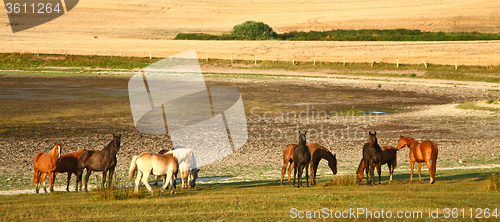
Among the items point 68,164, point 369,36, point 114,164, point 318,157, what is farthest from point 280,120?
point 369,36

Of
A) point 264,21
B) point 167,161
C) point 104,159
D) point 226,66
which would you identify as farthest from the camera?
point 264,21

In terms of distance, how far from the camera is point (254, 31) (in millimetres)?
A: 107812

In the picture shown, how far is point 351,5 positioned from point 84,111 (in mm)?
119153

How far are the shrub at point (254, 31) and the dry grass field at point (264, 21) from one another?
6.92 metres

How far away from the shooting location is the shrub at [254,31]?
106188mm

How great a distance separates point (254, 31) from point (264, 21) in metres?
19.4

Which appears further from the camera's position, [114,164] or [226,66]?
[226,66]

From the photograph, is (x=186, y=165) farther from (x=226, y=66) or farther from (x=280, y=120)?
(x=226, y=66)

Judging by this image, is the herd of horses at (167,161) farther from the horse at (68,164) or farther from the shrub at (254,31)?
the shrub at (254,31)

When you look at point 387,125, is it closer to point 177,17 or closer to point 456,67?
point 456,67

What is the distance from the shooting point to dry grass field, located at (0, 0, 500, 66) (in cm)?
7838

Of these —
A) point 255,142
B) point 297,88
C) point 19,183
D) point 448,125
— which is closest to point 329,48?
point 297,88

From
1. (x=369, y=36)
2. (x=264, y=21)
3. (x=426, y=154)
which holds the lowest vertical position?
(x=426, y=154)

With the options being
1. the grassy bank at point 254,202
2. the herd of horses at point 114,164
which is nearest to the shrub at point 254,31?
the herd of horses at point 114,164
